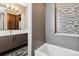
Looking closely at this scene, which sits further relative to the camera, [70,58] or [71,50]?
[71,50]

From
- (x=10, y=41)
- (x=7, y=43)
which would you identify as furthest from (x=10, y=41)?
(x=7, y=43)

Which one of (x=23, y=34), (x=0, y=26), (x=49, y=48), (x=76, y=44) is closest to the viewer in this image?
(x=76, y=44)

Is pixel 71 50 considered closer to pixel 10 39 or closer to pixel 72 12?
pixel 72 12

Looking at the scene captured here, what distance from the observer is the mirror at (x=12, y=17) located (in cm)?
310

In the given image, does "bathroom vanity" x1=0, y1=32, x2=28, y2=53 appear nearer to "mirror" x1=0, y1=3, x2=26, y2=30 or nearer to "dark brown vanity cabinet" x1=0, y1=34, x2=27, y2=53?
"dark brown vanity cabinet" x1=0, y1=34, x2=27, y2=53

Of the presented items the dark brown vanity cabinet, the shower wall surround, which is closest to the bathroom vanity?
the dark brown vanity cabinet

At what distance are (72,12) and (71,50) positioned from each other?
0.89 metres

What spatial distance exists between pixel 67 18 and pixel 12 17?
2.01 m

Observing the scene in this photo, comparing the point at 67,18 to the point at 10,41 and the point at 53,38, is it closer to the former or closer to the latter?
the point at 53,38

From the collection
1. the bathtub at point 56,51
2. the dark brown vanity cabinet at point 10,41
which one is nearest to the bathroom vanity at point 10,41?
the dark brown vanity cabinet at point 10,41

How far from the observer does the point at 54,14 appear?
262 cm

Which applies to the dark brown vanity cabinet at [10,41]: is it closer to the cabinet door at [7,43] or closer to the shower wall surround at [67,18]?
the cabinet door at [7,43]

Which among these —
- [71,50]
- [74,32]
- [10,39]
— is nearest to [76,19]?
[74,32]

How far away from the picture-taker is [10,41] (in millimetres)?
3049
